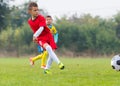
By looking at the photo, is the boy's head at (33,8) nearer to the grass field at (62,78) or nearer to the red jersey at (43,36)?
the red jersey at (43,36)

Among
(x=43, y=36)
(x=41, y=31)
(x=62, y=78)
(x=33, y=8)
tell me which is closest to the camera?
(x=62, y=78)

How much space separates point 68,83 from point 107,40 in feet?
132

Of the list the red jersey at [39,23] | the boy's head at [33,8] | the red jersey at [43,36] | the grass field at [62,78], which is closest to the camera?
the grass field at [62,78]

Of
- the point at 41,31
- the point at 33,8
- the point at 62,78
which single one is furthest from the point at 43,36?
the point at 62,78

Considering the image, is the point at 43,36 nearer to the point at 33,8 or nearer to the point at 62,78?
the point at 33,8

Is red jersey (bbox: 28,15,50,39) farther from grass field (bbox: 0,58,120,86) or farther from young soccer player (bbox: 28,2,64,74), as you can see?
grass field (bbox: 0,58,120,86)

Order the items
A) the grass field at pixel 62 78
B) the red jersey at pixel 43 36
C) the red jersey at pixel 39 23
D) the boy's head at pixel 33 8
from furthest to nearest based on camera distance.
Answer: the red jersey at pixel 43 36, the red jersey at pixel 39 23, the boy's head at pixel 33 8, the grass field at pixel 62 78

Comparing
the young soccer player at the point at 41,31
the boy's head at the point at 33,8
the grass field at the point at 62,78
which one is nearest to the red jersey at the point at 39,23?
the young soccer player at the point at 41,31

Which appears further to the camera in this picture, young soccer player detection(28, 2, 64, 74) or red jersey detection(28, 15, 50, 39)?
→ red jersey detection(28, 15, 50, 39)

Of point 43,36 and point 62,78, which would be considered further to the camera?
point 43,36

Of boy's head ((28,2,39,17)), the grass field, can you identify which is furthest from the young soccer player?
the grass field

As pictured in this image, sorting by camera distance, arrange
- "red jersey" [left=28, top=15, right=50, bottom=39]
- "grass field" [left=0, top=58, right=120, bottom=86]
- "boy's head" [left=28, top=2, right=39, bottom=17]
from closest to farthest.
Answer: "grass field" [left=0, top=58, right=120, bottom=86]
"boy's head" [left=28, top=2, right=39, bottom=17]
"red jersey" [left=28, top=15, right=50, bottom=39]

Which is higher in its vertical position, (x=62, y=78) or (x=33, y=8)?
(x=33, y=8)

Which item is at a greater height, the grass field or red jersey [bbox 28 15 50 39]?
red jersey [bbox 28 15 50 39]
